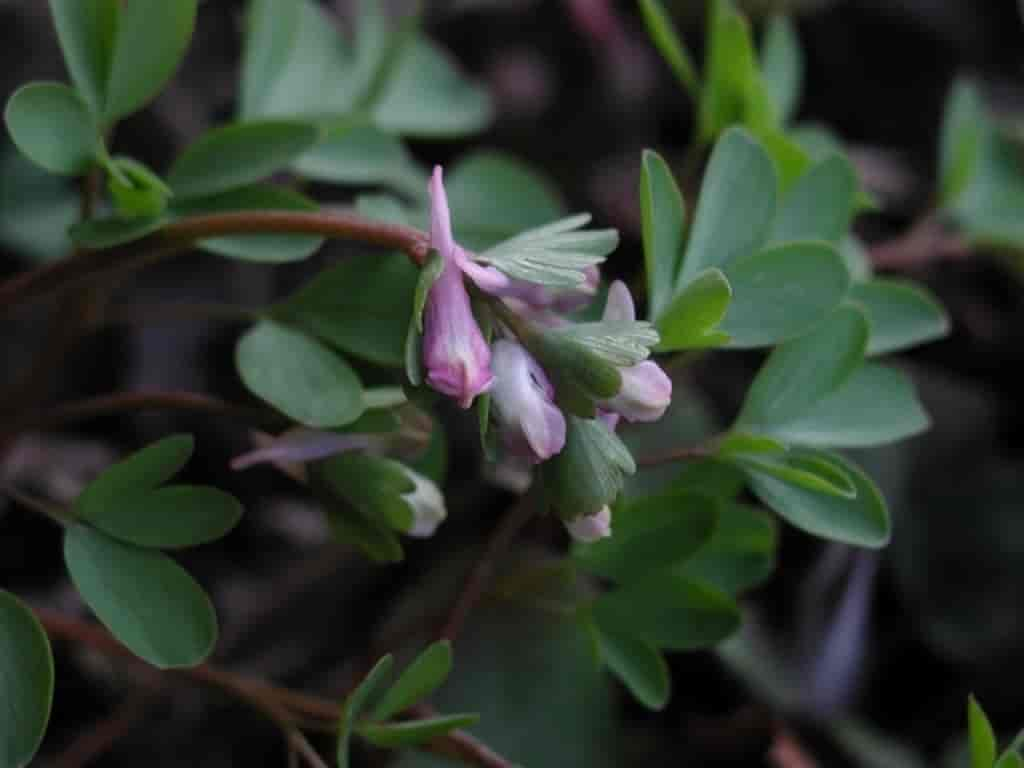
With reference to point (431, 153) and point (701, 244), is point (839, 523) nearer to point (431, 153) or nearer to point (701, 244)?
point (701, 244)

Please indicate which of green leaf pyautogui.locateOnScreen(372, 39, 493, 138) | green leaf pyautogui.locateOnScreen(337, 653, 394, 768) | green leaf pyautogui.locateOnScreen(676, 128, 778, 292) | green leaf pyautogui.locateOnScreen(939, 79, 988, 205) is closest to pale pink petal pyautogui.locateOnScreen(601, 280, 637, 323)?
green leaf pyautogui.locateOnScreen(676, 128, 778, 292)

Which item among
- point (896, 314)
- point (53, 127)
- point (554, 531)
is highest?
point (53, 127)

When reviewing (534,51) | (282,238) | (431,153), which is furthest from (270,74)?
(534,51)

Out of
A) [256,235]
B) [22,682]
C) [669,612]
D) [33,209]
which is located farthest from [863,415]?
[33,209]

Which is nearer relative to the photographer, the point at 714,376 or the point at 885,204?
the point at 714,376

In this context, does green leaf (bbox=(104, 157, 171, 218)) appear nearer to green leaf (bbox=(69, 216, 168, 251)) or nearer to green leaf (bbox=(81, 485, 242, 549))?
green leaf (bbox=(69, 216, 168, 251))

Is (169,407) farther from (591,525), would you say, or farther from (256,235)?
(591,525)

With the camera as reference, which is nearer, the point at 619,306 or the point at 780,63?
the point at 619,306

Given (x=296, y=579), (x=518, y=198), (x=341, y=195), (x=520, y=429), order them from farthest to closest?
1. (x=341, y=195)
2. (x=296, y=579)
3. (x=518, y=198)
4. (x=520, y=429)
